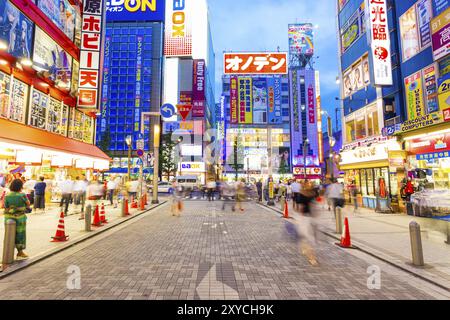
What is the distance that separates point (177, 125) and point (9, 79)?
55180 millimetres

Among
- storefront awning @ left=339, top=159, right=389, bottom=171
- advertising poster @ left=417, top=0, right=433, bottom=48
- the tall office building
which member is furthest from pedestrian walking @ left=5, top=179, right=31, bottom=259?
the tall office building

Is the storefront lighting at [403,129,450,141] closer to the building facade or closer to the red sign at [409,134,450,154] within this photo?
the red sign at [409,134,450,154]

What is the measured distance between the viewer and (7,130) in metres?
12.4

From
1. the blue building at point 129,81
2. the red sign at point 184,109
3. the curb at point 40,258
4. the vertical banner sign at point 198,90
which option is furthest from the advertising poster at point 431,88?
the vertical banner sign at point 198,90

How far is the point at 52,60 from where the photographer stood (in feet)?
59.3

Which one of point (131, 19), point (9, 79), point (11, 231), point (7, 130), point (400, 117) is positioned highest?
point (131, 19)

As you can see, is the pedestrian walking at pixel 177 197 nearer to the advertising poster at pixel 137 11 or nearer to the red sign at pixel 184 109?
the red sign at pixel 184 109

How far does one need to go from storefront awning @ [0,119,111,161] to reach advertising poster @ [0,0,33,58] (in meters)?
4.07

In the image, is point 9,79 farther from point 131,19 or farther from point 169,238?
point 131,19

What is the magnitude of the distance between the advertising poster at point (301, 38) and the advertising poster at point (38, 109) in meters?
67.9

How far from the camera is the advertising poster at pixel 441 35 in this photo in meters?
13.1

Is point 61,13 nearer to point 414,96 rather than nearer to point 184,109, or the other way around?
point 184,109
